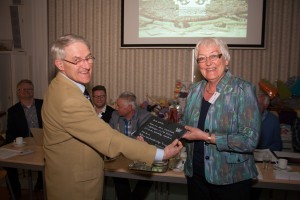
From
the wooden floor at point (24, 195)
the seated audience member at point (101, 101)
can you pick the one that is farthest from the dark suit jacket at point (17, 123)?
the seated audience member at point (101, 101)

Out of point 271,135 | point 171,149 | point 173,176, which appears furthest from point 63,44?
point 271,135

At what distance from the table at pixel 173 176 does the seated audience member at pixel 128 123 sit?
29.2 inches

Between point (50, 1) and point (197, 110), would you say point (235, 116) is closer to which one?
point (197, 110)

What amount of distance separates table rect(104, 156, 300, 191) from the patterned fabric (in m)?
0.57

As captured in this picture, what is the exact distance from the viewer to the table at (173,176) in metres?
2.32

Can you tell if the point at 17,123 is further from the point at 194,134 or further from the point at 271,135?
the point at 271,135

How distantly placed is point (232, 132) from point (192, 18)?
3.21 meters

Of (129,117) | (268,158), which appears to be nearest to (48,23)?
(129,117)

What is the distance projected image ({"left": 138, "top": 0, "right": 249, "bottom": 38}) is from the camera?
4516 mm

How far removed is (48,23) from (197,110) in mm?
4244

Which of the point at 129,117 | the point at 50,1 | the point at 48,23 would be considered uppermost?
the point at 50,1

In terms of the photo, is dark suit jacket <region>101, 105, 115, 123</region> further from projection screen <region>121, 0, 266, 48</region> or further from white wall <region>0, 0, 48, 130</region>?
white wall <region>0, 0, 48, 130</region>

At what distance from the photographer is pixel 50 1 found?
523cm

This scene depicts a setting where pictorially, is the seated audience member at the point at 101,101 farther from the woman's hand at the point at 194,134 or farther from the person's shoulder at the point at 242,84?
the person's shoulder at the point at 242,84
